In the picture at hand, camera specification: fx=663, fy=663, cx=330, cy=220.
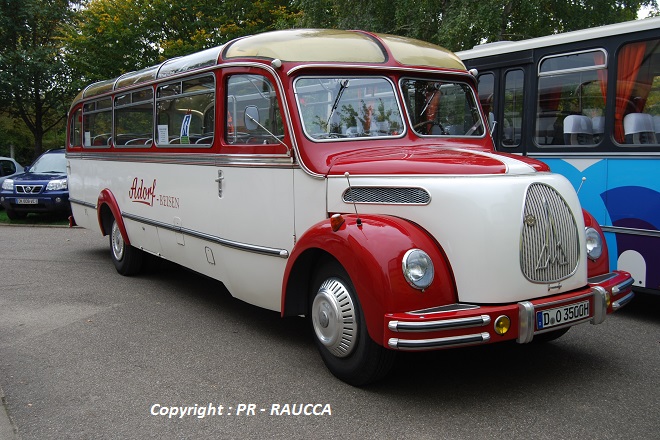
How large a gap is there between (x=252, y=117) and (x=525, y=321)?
2.68 metres

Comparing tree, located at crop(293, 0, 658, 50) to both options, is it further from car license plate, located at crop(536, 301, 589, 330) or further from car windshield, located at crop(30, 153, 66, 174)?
car license plate, located at crop(536, 301, 589, 330)

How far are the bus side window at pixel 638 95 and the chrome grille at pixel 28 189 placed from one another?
40.9 feet

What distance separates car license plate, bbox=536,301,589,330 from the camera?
4060mm

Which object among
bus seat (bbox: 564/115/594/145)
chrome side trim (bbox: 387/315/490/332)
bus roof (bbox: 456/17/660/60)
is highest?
bus roof (bbox: 456/17/660/60)

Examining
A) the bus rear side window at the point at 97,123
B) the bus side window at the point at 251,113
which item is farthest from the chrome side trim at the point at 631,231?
the bus rear side window at the point at 97,123

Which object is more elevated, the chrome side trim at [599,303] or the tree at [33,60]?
the tree at [33,60]

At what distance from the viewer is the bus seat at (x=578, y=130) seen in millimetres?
6801

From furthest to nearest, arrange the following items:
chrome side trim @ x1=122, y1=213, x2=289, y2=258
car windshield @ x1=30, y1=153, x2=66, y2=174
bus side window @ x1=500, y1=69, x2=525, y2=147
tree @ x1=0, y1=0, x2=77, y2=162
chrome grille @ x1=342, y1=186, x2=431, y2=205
A: tree @ x1=0, y1=0, x2=77, y2=162 < car windshield @ x1=30, y1=153, x2=66, y2=174 < bus side window @ x1=500, y1=69, x2=525, y2=147 < chrome side trim @ x1=122, y1=213, x2=289, y2=258 < chrome grille @ x1=342, y1=186, x2=431, y2=205

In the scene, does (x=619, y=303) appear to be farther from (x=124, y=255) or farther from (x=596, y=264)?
(x=124, y=255)

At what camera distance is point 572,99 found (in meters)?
7.03

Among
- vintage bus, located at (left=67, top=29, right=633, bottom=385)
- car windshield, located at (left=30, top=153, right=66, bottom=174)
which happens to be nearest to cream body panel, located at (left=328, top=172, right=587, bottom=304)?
vintage bus, located at (left=67, top=29, right=633, bottom=385)

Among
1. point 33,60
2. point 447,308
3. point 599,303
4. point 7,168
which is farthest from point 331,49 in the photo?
point 33,60

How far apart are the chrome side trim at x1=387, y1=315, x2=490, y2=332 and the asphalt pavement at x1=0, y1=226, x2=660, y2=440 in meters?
0.58

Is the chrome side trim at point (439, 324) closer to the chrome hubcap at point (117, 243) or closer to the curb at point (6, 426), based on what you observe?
the curb at point (6, 426)
